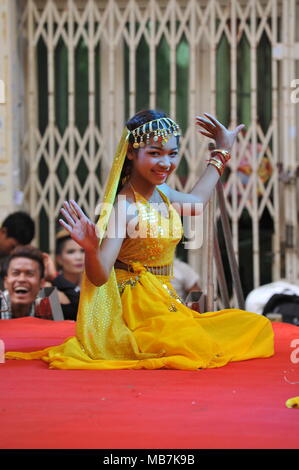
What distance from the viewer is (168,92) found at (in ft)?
22.2

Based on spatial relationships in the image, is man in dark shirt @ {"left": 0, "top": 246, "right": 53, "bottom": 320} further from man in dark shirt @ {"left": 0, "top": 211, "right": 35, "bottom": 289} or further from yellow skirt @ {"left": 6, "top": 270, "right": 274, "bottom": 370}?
yellow skirt @ {"left": 6, "top": 270, "right": 274, "bottom": 370}

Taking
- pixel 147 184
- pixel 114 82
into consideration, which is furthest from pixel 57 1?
pixel 147 184

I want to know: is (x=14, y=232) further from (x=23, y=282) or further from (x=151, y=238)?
(x=151, y=238)

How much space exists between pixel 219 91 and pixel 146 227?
3.77 metres

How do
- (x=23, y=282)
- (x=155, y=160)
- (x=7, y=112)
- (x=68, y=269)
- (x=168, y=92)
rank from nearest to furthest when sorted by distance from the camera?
(x=155, y=160), (x=23, y=282), (x=68, y=269), (x=7, y=112), (x=168, y=92)

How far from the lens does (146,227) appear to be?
3.14 metres

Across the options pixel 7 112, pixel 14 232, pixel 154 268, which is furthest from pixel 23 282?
pixel 7 112

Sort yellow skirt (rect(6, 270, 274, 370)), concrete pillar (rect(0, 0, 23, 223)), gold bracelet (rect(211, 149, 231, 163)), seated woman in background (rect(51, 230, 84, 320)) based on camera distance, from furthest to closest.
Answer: concrete pillar (rect(0, 0, 23, 223))
seated woman in background (rect(51, 230, 84, 320))
gold bracelet (rect(211, 149, 231, 163))
yellow skirt (rect(6, 270, 274, 370))

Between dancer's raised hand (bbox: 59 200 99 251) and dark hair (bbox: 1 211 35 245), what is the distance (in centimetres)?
303

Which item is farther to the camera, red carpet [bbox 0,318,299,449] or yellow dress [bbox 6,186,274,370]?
yellow dress [bbox 6,186,274,370]

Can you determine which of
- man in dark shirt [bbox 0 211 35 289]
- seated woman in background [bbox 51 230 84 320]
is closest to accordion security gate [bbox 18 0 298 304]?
man in dark shirt [bbox 0 211 35 289]

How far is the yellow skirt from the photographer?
9.70 feet

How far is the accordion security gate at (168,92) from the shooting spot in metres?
6.53

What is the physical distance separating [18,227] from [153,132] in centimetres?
290
